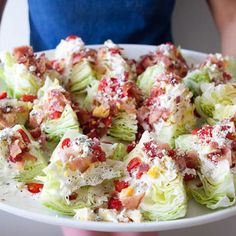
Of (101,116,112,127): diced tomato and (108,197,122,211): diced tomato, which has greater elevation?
(101,116,112,127): diced tomato

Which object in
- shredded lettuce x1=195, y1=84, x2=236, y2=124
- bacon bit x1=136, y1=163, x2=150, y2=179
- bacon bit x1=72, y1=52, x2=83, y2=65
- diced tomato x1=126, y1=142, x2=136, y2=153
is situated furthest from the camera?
bacon bit x1=72, y1=52, x2=83, y2=65

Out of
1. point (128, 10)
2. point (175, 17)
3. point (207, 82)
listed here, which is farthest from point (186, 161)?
point (175, 17)

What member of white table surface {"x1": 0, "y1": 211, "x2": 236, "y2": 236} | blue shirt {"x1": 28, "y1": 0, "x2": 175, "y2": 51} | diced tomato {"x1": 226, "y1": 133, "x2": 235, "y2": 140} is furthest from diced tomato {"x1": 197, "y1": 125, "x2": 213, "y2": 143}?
blue shirt {"x1": 28, "y1": 0, "x2": 175, "y2": 51}

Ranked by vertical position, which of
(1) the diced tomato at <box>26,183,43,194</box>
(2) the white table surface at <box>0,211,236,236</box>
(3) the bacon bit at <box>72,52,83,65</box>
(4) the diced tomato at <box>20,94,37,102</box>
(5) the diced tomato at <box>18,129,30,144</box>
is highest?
(3) the bacon bit at <box>72,52,83,65</box>

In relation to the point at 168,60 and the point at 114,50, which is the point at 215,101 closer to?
the point at 168,60

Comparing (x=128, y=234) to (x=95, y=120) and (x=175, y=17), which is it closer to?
(x=95, y=120)

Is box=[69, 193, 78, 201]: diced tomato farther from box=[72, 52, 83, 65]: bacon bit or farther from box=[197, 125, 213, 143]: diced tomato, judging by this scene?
box=[72, 52, 83, 65]: bacon bit

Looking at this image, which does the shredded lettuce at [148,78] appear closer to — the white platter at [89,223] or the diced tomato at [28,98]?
the diced tomato at [28,98]
